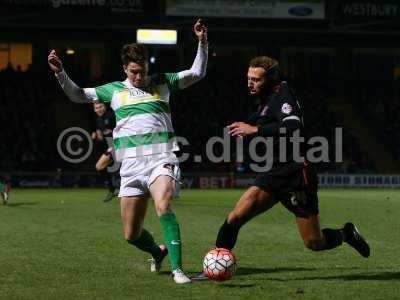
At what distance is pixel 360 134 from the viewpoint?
3784cm

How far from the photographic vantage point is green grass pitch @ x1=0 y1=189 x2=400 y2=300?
8.16 meters

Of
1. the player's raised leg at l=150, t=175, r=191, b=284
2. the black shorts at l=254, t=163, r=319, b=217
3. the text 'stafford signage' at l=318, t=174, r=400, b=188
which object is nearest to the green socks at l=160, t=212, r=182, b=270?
the player's raised leg at l=150, t=175, r=191, b=284

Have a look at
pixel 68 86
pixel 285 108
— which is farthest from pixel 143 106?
pixel 285 108

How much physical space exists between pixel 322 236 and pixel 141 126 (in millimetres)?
2029

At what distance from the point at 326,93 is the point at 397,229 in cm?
2625

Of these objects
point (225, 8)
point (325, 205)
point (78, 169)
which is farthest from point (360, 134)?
point (325, 205)

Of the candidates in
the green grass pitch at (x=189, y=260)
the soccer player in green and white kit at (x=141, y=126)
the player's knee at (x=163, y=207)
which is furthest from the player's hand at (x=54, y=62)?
the green grass pitch at (x=189, y=260)

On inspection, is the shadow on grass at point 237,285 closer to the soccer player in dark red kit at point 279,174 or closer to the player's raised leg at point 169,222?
the player's raised leg at point 169,222

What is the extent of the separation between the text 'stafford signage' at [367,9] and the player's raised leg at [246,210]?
2655 centimetres

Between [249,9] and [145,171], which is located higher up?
[249,9]

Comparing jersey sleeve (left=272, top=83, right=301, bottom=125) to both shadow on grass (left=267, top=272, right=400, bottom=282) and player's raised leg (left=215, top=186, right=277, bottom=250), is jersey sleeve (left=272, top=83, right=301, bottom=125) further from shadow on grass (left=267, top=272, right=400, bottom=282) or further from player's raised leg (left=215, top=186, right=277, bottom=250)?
shadow on grass (left=267, top=272, right=400, bottom=282)

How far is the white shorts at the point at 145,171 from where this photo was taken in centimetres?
880

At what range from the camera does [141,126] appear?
29.3ft

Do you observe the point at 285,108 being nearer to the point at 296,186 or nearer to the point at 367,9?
the point at 296,186
